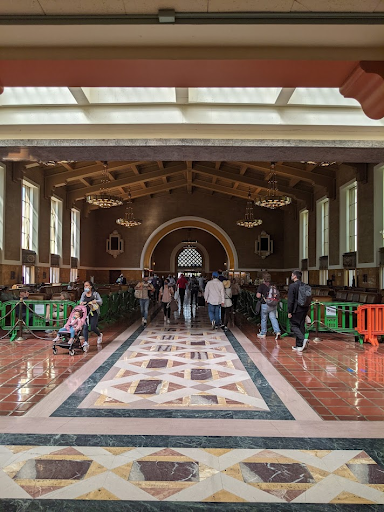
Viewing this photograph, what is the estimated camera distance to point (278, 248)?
22609 mm

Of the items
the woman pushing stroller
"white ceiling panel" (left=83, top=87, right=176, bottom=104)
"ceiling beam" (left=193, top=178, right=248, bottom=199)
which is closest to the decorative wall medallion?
"ceiling beam" (left=193, top=178, right=248, bottom=199)

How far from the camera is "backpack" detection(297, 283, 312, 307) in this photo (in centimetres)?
661

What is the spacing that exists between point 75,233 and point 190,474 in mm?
18421

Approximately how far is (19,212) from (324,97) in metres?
10.5

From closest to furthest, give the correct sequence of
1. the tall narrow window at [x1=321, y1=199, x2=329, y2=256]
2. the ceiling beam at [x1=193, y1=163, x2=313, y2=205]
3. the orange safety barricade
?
1. the orange safety barricade
2. the tall narrow window at [x1=321, y1=199, x2=329, y2=256]
3. the ceiling beam at [x1=193, y1=163, x2=313, y2=205]

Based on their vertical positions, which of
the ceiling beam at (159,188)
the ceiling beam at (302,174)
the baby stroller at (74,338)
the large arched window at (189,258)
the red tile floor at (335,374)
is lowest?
the red tile floor at (335,374)

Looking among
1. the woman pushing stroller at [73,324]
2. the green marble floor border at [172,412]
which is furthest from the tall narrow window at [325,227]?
the green marble floor border at [172,412]

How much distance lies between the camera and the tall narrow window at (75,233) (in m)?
19.6

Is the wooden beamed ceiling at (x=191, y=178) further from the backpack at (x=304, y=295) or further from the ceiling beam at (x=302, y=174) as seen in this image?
the backpack at (x=304, y=295)

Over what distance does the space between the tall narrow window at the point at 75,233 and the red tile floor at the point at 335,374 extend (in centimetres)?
1340

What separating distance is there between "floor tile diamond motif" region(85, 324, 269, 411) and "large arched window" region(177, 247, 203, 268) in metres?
20.6

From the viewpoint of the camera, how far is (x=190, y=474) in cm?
262

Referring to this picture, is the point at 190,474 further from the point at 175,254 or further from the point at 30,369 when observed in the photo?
the point at 175,254
